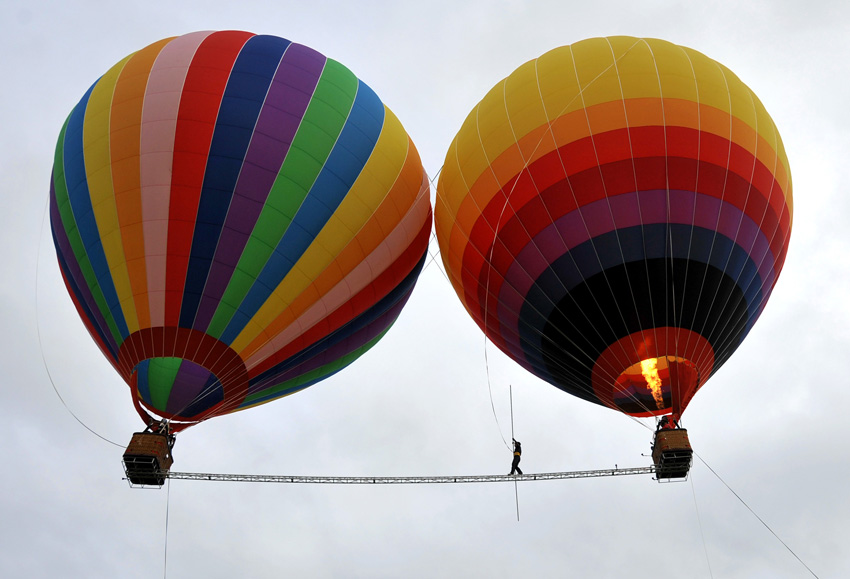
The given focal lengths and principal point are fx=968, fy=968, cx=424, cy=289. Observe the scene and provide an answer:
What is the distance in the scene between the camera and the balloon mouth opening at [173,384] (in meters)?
13.6

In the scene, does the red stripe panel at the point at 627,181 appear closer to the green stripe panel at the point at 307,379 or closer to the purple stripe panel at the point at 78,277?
the green stripe panel at the point at 307,379

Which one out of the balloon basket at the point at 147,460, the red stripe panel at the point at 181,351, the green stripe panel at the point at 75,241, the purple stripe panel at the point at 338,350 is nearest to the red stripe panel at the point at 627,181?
the purple stripe panel at the point at 338,350

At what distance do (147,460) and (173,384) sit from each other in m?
1.10

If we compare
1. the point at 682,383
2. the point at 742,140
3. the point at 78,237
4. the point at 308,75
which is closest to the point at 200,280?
the point at 78,237

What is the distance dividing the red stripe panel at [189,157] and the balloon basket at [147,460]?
64.7 inches

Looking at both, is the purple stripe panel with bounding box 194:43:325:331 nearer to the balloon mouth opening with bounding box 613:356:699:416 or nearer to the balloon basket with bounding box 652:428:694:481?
the balloon mouth opening with bounding box 613:356:699:416

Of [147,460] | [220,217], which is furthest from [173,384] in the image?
[220,217]

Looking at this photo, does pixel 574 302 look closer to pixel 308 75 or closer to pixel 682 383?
pixel 682 383

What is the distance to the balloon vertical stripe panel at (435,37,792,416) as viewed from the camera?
13117 millimetres

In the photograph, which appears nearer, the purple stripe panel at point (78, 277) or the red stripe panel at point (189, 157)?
the red stripe panel at point (189, 157)

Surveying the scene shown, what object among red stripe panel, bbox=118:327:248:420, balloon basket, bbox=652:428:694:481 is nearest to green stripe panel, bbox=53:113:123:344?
red stripe panel, bbox=118:327:248:420

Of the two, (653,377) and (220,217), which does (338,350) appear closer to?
(220,217)

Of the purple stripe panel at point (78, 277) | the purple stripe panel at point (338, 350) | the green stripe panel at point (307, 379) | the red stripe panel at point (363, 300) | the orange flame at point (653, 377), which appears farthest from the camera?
the green stripe panel at point (307, 379)

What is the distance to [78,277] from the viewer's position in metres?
14.3
